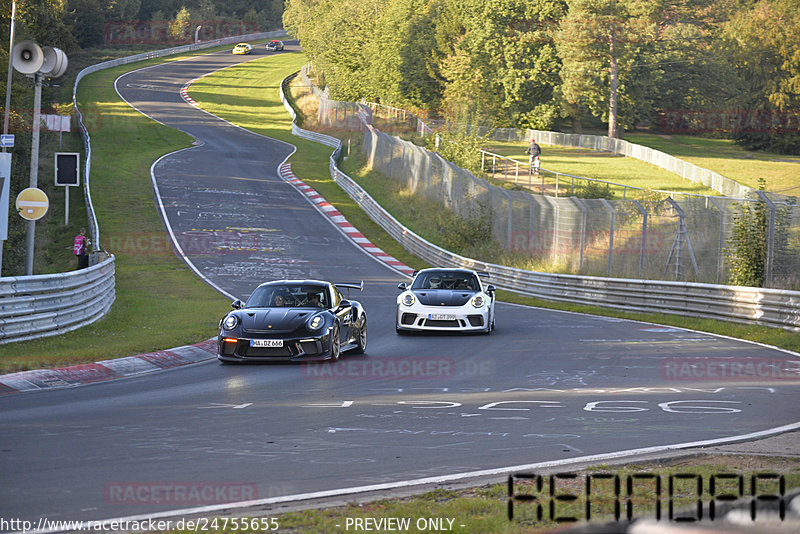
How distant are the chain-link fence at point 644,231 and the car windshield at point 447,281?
21.0ft

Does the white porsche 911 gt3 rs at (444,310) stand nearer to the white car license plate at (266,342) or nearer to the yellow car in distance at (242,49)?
the white car license plate at (266,342)

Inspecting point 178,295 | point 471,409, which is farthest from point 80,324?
point 471,409

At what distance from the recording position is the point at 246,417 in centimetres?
981

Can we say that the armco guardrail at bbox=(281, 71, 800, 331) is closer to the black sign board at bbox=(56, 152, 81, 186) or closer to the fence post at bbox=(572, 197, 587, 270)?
the fence post at bbox=(572, 197, 587, 270)

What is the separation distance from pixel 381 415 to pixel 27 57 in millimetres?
11859

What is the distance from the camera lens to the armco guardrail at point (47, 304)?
14.9 meters

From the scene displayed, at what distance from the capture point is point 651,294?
24219 mm

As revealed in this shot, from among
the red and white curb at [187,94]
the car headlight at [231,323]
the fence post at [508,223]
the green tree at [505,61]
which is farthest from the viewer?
the red and white curb at [187,94]

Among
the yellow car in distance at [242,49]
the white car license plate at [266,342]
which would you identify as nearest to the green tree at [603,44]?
the yellow car in distance at [242,49]

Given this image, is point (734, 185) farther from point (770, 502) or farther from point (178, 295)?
point (770, 502)

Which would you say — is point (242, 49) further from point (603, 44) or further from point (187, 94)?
point (603, 44)

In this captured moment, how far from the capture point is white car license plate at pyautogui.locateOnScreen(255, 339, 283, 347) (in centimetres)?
1446

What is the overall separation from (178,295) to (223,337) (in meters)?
12.7

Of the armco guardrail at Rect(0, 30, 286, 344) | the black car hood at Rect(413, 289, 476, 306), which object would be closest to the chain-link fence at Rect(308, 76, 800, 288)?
the black car hood at Rect(413, 289, 476, 306)
